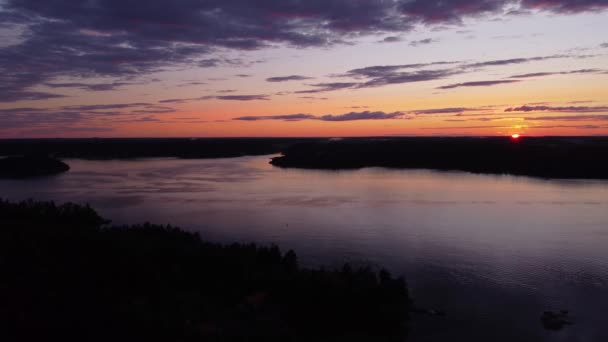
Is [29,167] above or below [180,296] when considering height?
above

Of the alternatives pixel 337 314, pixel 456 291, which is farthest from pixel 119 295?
pixel 456 291

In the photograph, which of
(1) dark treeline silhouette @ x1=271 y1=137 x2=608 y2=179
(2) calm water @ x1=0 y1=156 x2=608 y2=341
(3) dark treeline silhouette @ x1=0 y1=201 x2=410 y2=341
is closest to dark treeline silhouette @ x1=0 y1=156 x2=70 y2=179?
(2) calm water @ x1=0 y1=156 x2=608 y2=341

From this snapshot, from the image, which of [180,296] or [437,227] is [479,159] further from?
[180,296]

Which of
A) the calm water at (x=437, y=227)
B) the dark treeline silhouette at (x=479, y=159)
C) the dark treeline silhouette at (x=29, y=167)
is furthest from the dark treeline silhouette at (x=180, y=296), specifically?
the dark treeline silhouette at (x=479, y=159)

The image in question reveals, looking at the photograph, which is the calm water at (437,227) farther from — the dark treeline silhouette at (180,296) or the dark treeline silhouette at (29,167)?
the dark treeline silhouette at (29,167)

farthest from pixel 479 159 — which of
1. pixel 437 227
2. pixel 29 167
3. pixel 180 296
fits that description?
pixel 180 296

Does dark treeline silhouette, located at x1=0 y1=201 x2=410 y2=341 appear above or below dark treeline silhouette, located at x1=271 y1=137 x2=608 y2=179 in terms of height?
below

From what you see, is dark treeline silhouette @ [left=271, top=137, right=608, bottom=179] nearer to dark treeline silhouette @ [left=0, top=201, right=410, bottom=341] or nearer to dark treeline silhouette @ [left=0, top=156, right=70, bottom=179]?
dark treeline silhouette @ [left=0, top=156, right=70, bottom=179]
